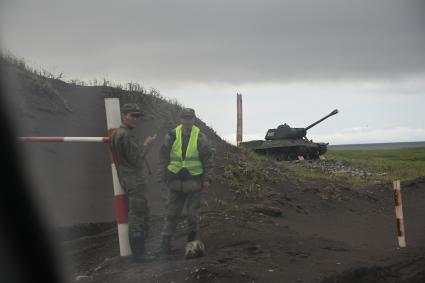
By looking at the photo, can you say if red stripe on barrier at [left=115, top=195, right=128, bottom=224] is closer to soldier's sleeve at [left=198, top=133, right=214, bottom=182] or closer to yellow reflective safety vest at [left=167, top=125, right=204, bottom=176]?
yellow reflective safety vest at [left=167, top=125, right=204, bottom=176]

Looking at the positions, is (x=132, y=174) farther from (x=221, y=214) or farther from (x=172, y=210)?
(x=221, y=214)

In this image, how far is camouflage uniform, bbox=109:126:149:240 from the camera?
6.73 m

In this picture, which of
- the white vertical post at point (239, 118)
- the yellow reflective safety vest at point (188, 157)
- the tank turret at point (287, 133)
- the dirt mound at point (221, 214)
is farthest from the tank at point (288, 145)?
the yellow reflective safety vest at point (188, 157)

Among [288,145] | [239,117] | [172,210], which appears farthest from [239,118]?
[172,210]

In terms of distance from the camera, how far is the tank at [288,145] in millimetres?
33031

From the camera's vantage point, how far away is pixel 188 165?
23.0ft

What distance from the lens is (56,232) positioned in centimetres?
830

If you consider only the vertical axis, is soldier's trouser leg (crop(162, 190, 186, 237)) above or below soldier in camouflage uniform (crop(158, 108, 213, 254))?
below

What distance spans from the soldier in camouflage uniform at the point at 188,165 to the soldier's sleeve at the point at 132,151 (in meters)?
0.42

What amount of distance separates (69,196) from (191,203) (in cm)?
325

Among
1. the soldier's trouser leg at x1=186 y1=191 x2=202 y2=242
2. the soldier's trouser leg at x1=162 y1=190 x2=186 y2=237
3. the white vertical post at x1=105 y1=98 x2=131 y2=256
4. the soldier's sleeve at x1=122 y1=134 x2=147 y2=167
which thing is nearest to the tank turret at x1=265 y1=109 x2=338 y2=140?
the soldier's trouser leg at x1=162 y1=190 x2=186 y2=237

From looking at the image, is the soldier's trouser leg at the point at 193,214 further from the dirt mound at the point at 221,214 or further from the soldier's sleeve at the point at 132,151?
the soldier's sleeve at the point at 132,151

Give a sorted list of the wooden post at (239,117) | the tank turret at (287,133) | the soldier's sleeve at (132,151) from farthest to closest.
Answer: the tank turret at (287,133) < the wooden post at (239,117) < the soldier's sleeve at (132,151)

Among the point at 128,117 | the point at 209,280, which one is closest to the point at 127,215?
the point at 128,117
